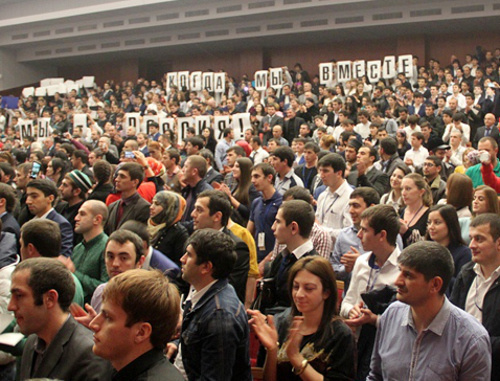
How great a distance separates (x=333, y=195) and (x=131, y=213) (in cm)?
A: 169

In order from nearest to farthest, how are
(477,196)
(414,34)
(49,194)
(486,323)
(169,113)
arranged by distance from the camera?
1. (486,323)
2. (477,196)
3. (49,194)
4. (169,113)
5. (414,34)

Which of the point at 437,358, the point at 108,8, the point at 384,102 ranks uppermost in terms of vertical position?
the point at 108,8

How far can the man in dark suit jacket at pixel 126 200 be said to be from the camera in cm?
496

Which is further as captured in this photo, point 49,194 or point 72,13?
point 72,13

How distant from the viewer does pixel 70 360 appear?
233cm

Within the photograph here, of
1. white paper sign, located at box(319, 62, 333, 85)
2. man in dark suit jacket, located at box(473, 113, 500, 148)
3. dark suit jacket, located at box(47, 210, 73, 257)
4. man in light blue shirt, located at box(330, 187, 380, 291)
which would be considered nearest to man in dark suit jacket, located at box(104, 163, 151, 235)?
dark suit jacket, located at box(47, 210, 73, 257)

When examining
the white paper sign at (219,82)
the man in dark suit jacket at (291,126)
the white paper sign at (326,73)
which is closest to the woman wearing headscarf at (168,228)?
the man in dark suit jacket at (291,126)

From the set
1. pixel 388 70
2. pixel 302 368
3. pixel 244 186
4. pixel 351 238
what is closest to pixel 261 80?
pixel 388 70

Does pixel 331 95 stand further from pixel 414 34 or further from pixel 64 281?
pixel 64 281

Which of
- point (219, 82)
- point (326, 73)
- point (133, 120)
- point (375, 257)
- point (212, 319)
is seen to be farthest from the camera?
point (219, 82)

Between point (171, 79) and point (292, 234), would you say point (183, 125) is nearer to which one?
point (171, 79)

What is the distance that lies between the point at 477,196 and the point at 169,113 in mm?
11633

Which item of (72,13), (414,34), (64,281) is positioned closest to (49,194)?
(64,281)

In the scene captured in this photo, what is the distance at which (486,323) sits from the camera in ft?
10.0
